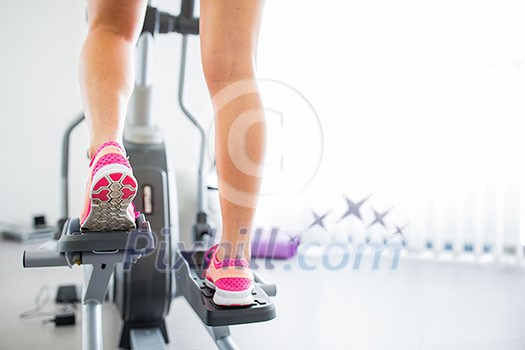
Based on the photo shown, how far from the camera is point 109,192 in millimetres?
867

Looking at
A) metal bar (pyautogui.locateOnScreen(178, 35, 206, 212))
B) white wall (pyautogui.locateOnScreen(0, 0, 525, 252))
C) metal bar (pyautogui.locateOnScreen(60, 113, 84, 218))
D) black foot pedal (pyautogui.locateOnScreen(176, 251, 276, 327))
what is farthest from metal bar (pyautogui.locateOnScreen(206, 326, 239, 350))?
white wall (pyautogui.locateOnScreen(0, 0, 525, 252))

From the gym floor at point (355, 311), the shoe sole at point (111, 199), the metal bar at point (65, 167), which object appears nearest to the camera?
the shoe sole at point (111, 199)

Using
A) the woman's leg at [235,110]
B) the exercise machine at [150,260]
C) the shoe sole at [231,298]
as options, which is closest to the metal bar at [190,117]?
the exercise machine at [150,260]

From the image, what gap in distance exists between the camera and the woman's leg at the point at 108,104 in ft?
2.87

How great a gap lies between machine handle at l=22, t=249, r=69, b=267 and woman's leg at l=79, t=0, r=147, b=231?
122 millimetres

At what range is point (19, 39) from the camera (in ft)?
9.87

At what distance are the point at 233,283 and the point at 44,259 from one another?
0.38 m

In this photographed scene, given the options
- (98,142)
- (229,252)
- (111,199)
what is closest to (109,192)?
(111,199)

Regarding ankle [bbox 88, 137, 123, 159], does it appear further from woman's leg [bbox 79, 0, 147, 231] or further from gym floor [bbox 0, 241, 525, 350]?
gym floor [bbox 0, 241, 525, 350]

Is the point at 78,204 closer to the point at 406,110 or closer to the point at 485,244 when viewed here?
the point at 406,110

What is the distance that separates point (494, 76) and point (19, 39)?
8.36ft

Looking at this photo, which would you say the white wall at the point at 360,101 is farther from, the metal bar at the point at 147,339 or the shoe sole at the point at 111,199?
the shoe sole at the point at 111,199

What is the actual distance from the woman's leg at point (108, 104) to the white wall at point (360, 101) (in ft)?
5.95

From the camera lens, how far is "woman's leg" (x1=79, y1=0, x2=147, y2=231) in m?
0.87
